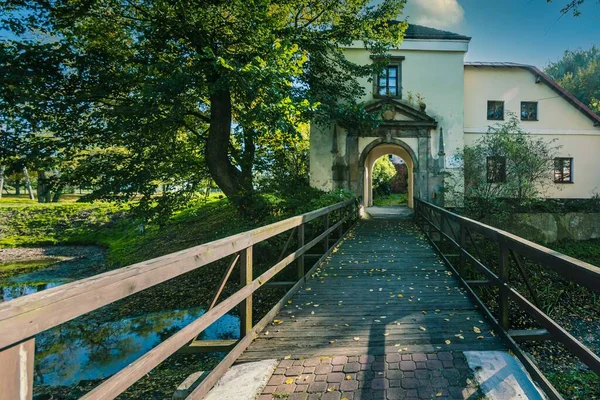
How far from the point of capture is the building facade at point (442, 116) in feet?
47.0

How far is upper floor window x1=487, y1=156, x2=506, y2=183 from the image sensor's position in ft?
41.3

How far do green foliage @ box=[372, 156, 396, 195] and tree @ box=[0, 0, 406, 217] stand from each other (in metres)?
16.2

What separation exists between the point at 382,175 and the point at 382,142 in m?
11.8

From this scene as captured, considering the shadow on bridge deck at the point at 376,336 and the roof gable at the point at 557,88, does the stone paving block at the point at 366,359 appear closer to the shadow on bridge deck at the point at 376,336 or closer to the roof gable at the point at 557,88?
the shadow on bridge deck at the point at 376,336

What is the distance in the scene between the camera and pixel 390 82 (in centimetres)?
A: 1494

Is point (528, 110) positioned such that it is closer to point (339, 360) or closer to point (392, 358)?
point (392, 358)

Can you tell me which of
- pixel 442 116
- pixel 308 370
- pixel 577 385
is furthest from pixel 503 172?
pixel 308 370

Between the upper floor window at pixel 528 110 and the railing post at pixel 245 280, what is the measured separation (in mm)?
17493

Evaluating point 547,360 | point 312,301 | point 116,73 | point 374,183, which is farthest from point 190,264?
point 374,183

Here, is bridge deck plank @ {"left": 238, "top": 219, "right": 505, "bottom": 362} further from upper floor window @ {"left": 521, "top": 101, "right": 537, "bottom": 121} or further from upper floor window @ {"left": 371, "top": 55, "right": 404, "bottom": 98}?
upper floor window @ {"left": 521, "top": 101, "right": 537, "bottom": 121}

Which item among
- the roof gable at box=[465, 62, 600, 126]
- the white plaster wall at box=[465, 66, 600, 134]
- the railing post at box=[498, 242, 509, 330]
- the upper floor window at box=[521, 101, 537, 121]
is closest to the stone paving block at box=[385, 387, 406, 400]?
the railing post at box=[498, 242, 509, 330]

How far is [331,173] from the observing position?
14422 mm

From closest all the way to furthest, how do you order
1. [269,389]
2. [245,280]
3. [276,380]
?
[269,389] → [276,380] → [245,280]

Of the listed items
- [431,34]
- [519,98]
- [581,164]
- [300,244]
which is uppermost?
[431,34]
